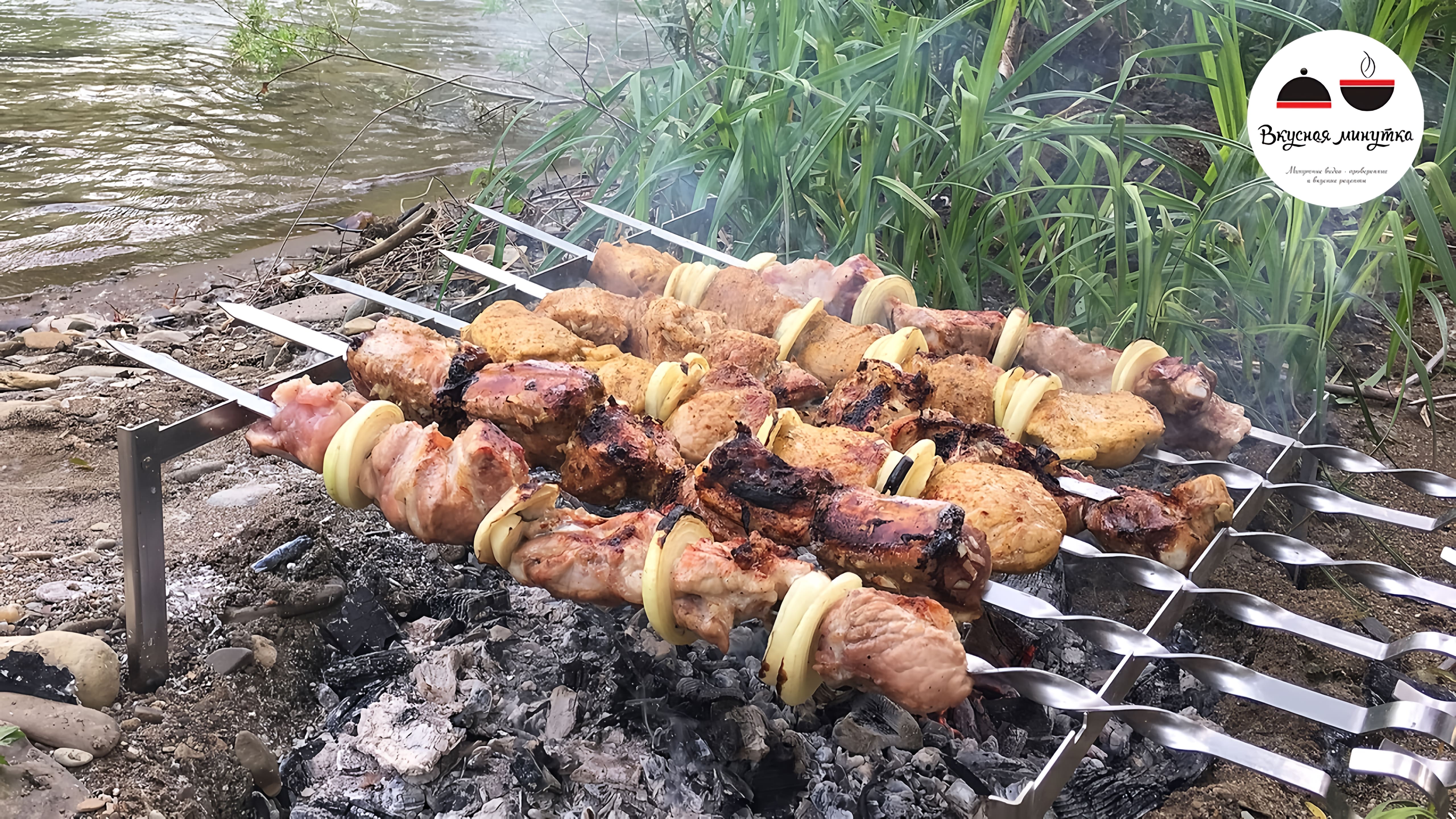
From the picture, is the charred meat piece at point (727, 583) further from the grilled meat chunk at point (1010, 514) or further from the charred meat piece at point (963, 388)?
the charred meat piece at point (963, 388)

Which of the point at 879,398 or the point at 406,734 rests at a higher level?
the point at 879,398

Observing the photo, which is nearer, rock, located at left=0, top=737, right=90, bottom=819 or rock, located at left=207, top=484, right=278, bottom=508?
rock, located at left=0, top=737, right=90, bottom=819

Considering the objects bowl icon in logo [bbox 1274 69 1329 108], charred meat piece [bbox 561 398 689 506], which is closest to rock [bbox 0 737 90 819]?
charred meat piece [bbox 561 398 689 506]

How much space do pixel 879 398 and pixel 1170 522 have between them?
743mm

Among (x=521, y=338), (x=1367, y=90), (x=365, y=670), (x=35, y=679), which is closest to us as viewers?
(x=35, y=679)

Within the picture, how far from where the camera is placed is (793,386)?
103 inches

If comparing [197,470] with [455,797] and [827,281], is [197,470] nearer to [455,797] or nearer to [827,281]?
[455,797]

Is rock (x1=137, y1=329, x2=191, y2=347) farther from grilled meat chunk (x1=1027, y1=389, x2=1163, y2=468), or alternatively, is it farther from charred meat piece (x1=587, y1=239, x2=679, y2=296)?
grilled meat chunk (x1=1027, y1=389, x2=1163, y2=468)

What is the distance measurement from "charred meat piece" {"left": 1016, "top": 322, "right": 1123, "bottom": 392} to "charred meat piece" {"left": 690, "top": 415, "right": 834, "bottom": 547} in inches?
44.3

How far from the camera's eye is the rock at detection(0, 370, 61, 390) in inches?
161

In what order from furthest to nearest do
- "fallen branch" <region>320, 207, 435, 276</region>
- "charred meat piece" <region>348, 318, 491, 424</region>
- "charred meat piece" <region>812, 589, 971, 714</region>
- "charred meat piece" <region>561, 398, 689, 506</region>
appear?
"fallen branch" <region>320, 207, 435, 276</region>, "charred meat piece" <region>348, 318, 491, 424</region>, "charred meat piece" <region>561, 398, 689, 506</region>, "charred meat piece" <region>812, 589, 971, 714</region>

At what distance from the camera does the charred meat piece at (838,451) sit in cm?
212

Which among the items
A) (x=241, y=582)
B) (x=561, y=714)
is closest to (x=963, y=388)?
(x=561, y=714)

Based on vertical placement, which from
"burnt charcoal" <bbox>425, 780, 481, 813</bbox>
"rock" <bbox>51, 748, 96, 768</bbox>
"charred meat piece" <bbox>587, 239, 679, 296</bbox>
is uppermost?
"charred meat piece" <bbox>587, 239, 679, 296</bbox>
